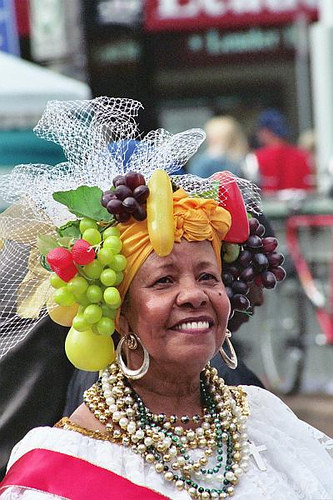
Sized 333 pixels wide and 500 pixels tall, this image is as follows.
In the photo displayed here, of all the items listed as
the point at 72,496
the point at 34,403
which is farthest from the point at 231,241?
the point at 34,403

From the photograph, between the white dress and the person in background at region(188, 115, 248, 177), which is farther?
the person in background at region(188, 115, 248, 177)

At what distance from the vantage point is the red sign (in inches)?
560

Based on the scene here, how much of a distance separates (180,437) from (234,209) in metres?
0.51

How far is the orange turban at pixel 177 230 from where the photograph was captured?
2537mm

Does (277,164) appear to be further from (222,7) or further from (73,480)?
(73,480)

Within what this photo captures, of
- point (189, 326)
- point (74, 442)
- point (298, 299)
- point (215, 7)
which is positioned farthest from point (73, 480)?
point (215, 7)

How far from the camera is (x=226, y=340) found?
9.26 ft

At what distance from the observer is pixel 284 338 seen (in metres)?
8.52

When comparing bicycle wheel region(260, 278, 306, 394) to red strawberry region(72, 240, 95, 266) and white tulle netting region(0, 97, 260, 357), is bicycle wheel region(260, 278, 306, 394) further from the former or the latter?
red strawberry region(72, 240, 95, 266)

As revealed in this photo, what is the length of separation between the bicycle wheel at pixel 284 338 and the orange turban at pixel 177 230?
5.77 m

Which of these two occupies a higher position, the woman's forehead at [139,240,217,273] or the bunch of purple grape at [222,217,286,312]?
the woman's forehead at [139,240,217,273]

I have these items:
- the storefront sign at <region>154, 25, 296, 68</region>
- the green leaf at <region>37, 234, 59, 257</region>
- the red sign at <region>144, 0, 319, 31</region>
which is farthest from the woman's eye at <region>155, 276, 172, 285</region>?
the storefront sign at <region>154, 25, 296, 68</region>

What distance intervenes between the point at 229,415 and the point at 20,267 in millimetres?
572

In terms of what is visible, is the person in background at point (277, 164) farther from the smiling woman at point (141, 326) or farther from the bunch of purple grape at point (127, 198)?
the bunch of purple grape at point (127, 198)
